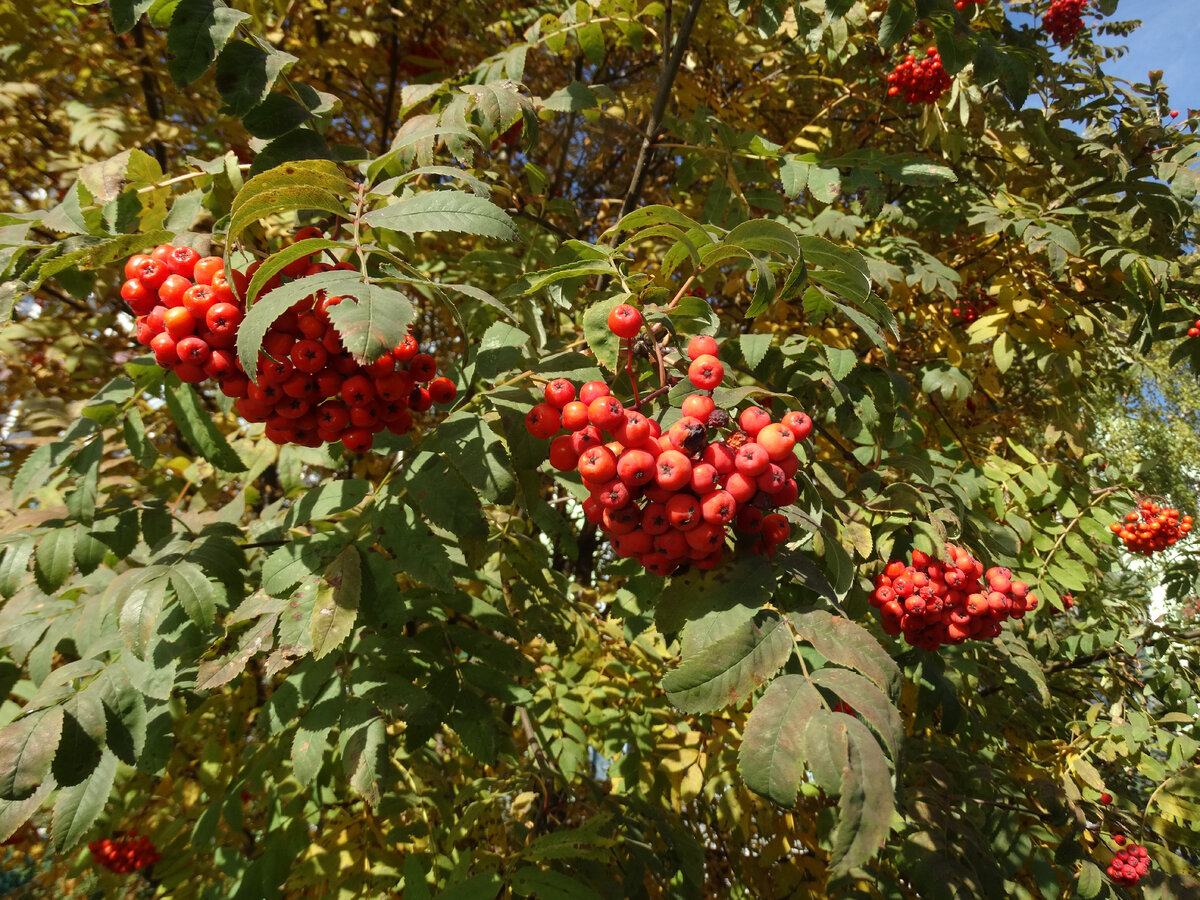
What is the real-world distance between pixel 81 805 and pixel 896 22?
3772mm

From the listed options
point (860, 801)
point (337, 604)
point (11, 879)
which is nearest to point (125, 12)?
point (337, 604)

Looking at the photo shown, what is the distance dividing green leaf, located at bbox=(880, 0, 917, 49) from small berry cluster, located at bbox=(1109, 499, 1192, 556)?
426cm

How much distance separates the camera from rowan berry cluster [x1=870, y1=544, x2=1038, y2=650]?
6.78ft

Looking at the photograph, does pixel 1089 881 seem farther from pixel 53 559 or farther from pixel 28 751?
pixel 53 559

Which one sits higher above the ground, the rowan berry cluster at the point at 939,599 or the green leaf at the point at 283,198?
the green leaf at the point at 283,198

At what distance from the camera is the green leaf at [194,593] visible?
179 centimetres

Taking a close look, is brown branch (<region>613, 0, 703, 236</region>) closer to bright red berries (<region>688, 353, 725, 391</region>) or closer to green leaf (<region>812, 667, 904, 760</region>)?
bright red berries (<region>688, 353, 725, 391</region>)

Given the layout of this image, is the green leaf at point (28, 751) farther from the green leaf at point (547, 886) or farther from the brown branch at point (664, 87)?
the brown branch at point (664, 87)

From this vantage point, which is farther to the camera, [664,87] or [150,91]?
[150,91]

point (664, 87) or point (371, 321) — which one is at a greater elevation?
point (664, 87)

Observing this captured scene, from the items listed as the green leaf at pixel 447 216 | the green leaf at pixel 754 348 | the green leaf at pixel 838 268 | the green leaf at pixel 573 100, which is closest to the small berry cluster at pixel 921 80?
the green leaf at pixel 573 100

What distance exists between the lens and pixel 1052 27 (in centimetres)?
466

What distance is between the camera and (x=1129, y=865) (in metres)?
3.32

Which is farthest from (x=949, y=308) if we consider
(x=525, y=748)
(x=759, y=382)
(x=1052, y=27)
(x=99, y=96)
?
(x=99, y=96)
